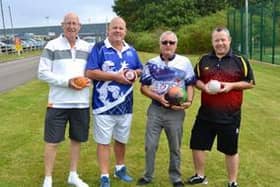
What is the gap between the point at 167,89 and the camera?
5781mm

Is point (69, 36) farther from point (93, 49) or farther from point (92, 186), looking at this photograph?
point (92, 186)

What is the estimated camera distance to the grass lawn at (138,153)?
6.46 metres

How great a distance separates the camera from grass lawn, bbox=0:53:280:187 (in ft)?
21.2

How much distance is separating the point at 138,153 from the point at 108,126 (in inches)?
74.5

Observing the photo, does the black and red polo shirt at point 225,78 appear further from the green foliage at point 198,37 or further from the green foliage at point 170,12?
the green foliage at point 170,12

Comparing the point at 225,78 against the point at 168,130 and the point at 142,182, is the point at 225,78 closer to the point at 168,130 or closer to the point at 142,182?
the point at 168,130

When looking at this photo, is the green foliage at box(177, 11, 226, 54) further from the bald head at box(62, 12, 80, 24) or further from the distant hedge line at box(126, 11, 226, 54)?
the bald head at box(62, 12, 80, 24)

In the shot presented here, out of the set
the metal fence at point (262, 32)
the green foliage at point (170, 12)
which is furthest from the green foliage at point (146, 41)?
the metal fence at point (262, 32)

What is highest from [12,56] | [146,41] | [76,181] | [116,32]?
[116,32]

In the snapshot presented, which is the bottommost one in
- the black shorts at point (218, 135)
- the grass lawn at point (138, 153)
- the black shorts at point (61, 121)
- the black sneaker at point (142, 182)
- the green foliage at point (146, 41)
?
the green foliage at point (146, 41)

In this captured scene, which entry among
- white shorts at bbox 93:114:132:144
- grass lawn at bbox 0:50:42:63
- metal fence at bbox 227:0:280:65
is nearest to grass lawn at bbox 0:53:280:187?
white shorts at bbox 93:114:132:144

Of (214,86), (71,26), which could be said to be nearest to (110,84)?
(71,26)

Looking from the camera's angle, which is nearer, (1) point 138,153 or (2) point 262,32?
(1) point 138,153

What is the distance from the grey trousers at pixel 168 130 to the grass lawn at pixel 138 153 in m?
0.27
